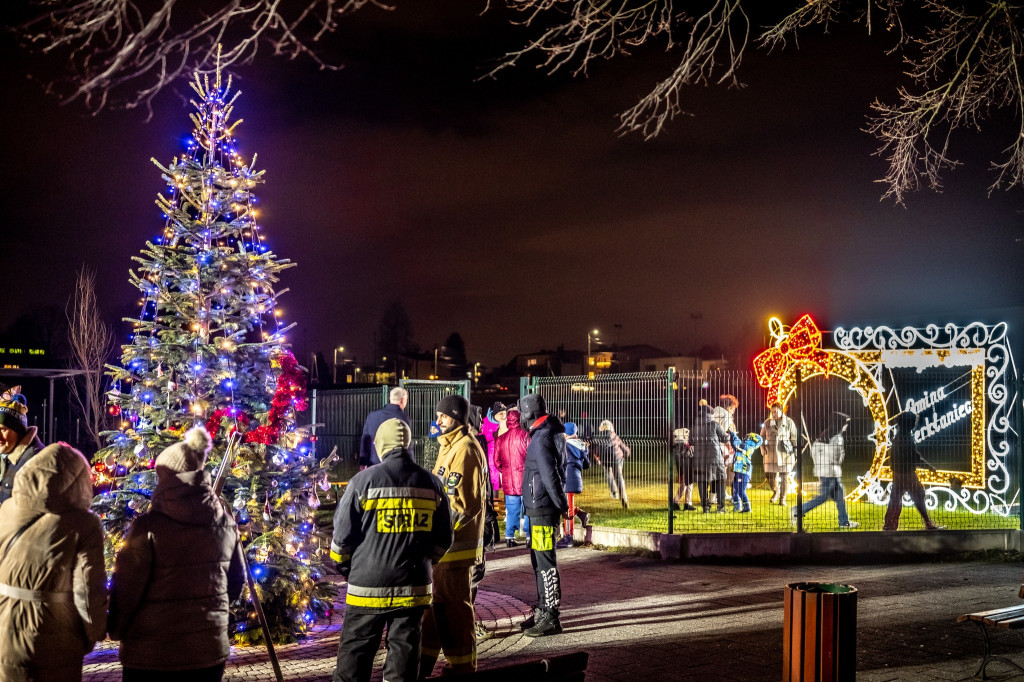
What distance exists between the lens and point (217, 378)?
26.2 feet

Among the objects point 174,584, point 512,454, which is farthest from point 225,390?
point 512,454

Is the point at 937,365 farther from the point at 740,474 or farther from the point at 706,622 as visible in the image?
the point at 706,622

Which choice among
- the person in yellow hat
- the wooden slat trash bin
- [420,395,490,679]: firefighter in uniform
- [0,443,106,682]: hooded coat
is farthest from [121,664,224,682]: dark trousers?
the person in yellow hat

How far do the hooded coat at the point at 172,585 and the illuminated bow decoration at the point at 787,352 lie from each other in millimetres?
14290

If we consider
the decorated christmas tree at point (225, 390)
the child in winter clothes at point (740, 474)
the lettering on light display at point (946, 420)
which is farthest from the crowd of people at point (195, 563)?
the lettering on light display at point (946, 420)

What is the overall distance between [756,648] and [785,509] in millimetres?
10293

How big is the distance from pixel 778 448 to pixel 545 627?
407 inches

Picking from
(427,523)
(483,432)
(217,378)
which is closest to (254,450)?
(217,378)

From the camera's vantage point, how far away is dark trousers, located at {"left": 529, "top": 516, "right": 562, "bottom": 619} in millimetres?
7992

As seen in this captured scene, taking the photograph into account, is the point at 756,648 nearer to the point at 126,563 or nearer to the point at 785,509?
the point at 126,563

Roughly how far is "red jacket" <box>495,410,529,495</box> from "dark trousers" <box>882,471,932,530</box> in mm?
5594

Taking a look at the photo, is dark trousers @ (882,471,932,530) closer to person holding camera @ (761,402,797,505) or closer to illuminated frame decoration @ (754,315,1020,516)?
illuminated frame decoration @ (754,315,1020,516)

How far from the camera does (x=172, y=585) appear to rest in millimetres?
4168

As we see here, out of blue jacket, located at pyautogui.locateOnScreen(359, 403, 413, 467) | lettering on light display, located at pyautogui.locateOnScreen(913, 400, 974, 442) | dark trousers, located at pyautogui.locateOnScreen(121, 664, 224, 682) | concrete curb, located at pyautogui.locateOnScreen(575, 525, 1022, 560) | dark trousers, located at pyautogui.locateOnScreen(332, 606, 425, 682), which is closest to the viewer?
dark trousers, located at pyautogui.locateOnScreen(121, 664, 224, 682)
